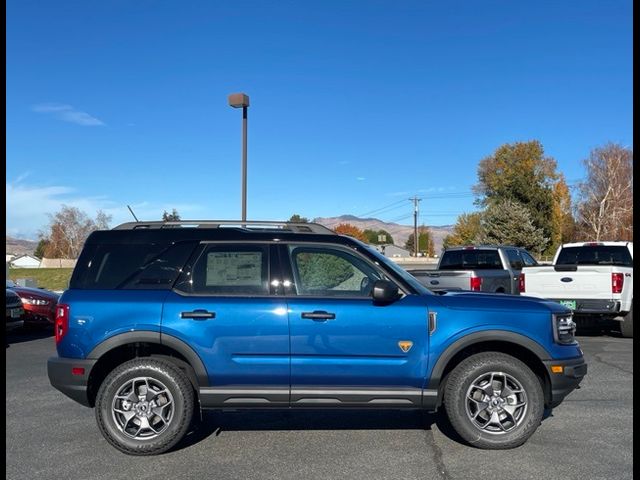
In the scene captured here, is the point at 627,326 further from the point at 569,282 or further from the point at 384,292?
the point at 384,292

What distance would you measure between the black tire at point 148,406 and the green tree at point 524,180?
4401 centimetres

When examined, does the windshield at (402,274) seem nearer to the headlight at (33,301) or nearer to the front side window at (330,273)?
the front side window at (330,273)

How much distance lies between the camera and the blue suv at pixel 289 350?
4.81 meters

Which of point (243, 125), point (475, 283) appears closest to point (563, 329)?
point (475, 283)

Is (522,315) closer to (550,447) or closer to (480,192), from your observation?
(550,447)

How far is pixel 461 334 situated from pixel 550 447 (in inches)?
49.6

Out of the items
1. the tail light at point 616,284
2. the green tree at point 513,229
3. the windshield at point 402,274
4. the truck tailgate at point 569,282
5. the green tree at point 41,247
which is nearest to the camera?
the windshield at point 402,274

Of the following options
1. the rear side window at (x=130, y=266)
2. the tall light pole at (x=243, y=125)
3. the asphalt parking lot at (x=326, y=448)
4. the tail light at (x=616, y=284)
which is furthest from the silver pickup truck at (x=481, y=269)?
the rear side window at (x=130, y=266)

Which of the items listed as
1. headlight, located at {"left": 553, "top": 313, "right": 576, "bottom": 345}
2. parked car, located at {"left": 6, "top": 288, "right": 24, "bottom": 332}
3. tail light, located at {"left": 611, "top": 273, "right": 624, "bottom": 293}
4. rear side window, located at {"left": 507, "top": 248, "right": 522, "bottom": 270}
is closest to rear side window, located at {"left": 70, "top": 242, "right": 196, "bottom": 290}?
headlight, located at {"left": 553, "top": 313, "right": 576, "bottom": 345}

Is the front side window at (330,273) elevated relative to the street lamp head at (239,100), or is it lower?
lower

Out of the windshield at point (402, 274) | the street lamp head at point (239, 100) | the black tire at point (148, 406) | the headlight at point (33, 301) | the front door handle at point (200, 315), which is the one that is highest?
the street lamp head at point (239, 100)

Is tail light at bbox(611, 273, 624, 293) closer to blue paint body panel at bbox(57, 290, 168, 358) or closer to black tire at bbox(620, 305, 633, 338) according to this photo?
black tire at bbox(620, 305, 633, 338)

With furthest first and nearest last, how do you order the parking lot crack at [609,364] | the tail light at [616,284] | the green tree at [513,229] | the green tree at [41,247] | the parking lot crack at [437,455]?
1. the green tree at [41,247]
2. the green tree at [513,229]
3. the tail light at [616,284]
4. the parking lot crack at [609,364]
5. the parking lot crack at [437,455]

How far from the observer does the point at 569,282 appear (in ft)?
35.8
